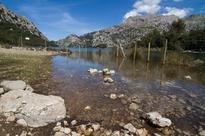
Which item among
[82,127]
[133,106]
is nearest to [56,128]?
[82,127]

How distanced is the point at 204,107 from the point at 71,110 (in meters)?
6.32

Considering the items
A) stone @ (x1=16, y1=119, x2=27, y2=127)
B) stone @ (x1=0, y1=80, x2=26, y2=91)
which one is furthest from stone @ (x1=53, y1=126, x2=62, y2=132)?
stone @ (x1=0, y1=80, x2=26, y2=91)

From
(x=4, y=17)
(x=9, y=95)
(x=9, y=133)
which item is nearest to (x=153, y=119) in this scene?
→ (x=9, y=133)

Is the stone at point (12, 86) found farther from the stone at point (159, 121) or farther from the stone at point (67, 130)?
the stone at point (159, 121)

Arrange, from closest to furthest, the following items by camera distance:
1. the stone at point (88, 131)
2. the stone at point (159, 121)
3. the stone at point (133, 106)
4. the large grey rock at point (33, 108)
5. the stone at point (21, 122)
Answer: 1. the stone at point (88, 131)
2. the stone at point (21, 122)
3. the large grey rock at point (33, 108)
4. the stone at point (159, 121)
5. the stone at point (133, 106)

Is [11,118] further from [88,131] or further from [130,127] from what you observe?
[130,127]

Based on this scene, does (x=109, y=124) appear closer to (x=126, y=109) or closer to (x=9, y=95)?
(x=126, y=109)

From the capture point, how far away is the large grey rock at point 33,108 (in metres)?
6.37

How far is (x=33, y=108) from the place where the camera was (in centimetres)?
654

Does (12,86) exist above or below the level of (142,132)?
above

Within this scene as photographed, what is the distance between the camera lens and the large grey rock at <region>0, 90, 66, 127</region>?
20.9ft

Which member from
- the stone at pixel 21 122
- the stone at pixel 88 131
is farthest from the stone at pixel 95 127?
the stone at pixel 21 122

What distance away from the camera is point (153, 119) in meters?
6.83

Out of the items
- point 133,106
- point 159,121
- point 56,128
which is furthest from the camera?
point 133,106
